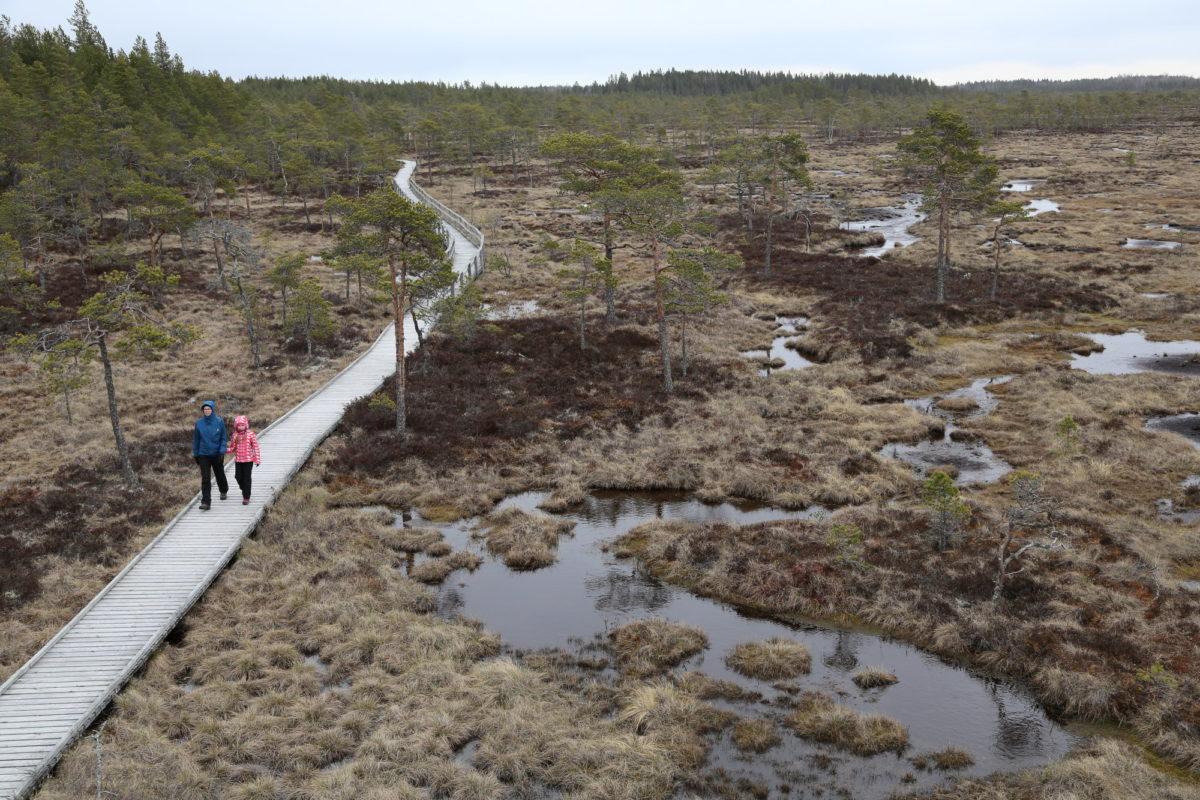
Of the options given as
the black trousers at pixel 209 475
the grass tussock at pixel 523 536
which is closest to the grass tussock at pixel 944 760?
the grass tussock at pixel 523 536

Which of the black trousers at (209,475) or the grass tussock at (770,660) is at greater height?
the black trousers at (209,475)

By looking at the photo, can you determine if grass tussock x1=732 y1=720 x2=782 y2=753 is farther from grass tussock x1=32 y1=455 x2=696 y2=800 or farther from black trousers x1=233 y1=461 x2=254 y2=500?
Result: black trousers x1=233 y1=461 x2=254 y2=500

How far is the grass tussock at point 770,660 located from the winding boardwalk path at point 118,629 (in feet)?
36.4

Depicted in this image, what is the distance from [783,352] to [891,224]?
134 feet

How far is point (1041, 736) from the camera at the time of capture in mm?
12180

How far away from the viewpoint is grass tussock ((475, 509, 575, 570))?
18.4m

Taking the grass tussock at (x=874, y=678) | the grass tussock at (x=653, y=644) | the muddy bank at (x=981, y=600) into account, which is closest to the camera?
the muddy bank at (x=981, y=600)

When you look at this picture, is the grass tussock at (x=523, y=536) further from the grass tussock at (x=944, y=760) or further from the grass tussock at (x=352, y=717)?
the grass tussock at (x=944, y=760)

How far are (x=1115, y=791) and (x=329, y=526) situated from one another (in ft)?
55.4

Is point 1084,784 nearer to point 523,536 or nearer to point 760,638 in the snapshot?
point 760,638

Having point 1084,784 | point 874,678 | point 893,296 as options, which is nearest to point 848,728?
point 874,678

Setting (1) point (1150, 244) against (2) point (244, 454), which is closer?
(2) point (244, 454)

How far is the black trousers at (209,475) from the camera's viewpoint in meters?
17.8

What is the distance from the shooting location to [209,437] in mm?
17328
